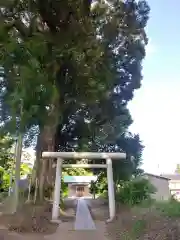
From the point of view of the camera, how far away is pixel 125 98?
13.0m

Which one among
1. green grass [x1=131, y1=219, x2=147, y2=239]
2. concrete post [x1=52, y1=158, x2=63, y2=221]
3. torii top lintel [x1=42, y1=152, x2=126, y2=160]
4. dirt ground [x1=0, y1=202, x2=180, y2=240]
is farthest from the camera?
torii top lintel [x1=42, y1=152, x2=126, y2=160]

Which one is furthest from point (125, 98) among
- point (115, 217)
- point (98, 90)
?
point (115, 217)

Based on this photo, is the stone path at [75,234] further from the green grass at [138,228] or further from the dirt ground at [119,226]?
the green grass at [138,228]

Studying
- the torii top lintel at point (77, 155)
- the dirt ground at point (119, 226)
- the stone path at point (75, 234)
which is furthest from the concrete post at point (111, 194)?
the stone path at point (75, 234)

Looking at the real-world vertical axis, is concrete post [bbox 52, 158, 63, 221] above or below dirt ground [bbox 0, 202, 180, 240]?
above

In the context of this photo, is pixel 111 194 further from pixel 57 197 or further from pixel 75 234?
pixel 75 234

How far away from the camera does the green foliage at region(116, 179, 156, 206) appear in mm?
10438

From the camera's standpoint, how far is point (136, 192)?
10562 mm

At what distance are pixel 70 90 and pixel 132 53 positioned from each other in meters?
3.55

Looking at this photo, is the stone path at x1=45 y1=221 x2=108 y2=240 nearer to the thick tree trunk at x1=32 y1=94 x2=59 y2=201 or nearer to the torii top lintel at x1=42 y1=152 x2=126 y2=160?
the torii top lintel at x1=42 y1=152 x2=126 y2=160

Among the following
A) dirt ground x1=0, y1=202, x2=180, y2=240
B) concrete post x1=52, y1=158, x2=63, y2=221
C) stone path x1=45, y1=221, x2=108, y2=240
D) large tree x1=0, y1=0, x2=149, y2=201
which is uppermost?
large tree x1=0, y1=0, x2=149, y2=201

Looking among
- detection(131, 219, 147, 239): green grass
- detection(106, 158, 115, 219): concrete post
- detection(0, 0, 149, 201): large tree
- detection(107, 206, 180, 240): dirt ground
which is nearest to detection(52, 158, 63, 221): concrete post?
detection(0, 0, 149, 201): large tree

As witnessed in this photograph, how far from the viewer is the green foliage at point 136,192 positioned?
1044 cm

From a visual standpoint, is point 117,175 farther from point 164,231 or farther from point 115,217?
point 164,231
